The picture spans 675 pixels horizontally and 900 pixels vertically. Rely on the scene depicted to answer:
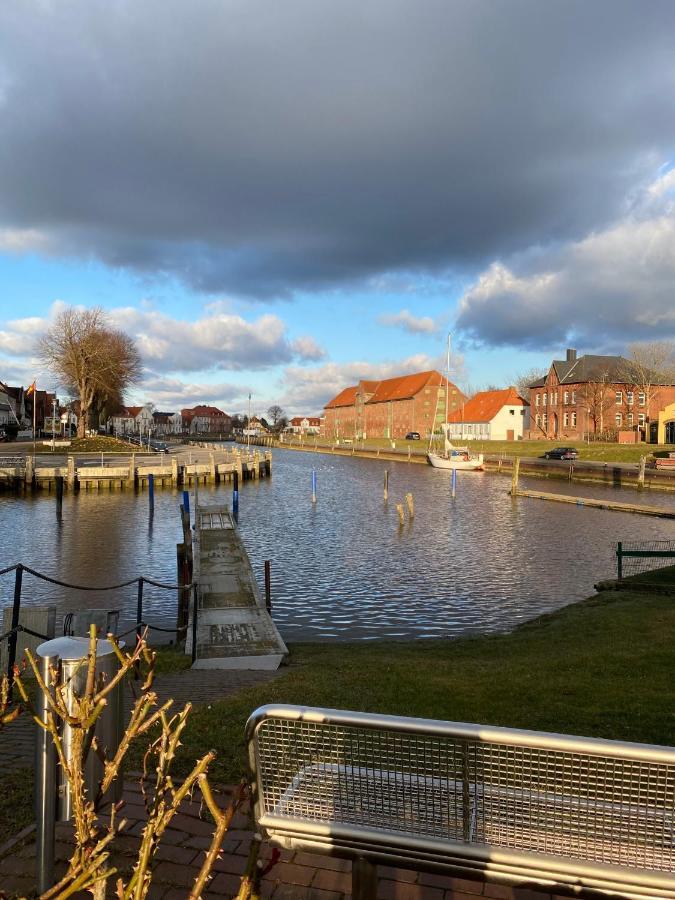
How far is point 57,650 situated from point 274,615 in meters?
13.6

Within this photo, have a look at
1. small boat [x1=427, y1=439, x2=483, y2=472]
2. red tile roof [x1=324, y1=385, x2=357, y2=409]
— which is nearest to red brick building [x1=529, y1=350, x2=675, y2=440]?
small boat [x1=427, y1=439, x2=483, y2=472]

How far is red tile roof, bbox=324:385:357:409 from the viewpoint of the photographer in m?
162

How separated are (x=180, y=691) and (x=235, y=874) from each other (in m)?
5.03

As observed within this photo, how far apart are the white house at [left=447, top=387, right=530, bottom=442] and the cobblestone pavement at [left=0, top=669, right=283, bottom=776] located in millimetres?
94885

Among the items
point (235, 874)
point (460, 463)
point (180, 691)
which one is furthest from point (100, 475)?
point (235, 874)

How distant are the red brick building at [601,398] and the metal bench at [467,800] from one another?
8555cm

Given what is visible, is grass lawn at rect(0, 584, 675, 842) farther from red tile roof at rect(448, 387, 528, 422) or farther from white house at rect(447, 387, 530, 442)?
red tile roof at rect(448, 387, 528, 422)

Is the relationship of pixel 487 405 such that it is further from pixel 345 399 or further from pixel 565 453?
pixel 345 399

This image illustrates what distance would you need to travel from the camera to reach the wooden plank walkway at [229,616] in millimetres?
11289

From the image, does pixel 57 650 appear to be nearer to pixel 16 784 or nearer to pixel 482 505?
pixel 16 784

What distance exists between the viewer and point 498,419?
103 m

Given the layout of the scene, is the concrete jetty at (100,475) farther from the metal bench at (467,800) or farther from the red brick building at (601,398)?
the red brick building at (601,398)

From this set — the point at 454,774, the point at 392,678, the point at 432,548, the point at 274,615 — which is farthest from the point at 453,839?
the point at 432,548

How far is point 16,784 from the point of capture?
5.30 metres
